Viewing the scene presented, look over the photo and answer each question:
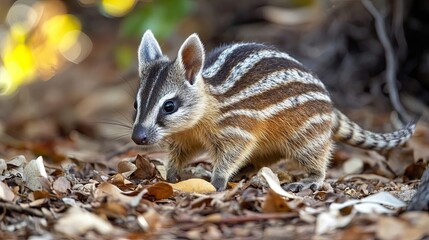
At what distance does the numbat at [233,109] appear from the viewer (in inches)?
241

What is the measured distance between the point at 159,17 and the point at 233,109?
3538 mm

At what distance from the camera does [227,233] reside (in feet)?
13.9

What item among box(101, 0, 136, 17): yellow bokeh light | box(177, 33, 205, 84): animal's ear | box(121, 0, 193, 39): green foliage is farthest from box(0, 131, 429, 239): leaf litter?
box(101, 0, 136, 17): yellow bokeh light

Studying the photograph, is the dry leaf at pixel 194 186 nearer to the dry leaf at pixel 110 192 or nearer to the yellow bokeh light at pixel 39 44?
the dry leaf at pixel 110 192

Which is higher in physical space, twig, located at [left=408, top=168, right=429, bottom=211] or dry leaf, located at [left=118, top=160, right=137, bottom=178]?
twig, located at [left=408, top=168, right=429, bottom=211]

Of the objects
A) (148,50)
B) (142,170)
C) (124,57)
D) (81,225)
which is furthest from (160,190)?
(124,57)

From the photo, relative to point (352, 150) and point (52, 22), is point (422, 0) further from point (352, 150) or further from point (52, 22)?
point (52, 22)

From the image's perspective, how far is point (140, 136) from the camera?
5828 millimetres

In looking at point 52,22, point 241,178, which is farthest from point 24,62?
point 241,178

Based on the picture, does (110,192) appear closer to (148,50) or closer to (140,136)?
(140,136)

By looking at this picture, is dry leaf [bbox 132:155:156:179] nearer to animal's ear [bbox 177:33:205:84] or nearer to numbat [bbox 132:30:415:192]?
numbat [bbox 132:30:415:192]

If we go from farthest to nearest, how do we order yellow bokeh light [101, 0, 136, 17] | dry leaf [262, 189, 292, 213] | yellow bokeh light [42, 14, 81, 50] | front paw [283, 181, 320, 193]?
yellow bokeh light [42, 14, 81, 50] < yellow bokeh light [101, 0, 136, 17] < front paw [283, 181, 320, 193] < dry leaf [262, 189, 292, 213]

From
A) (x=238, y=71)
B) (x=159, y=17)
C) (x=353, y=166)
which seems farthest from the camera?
(x=159, y=17)

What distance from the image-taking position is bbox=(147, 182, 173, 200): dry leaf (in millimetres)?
5090
